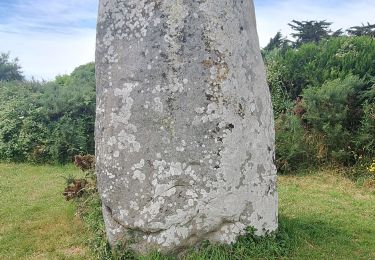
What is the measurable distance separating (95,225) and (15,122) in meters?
7.26

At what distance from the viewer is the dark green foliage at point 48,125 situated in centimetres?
1183

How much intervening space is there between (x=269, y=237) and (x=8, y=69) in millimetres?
30585

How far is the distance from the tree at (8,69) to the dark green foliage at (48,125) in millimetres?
19831

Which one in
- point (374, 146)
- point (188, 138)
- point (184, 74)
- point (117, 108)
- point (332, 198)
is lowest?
point (332, 198)

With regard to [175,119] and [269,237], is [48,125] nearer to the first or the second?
[175,119]

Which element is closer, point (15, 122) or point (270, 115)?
point (270, 115)

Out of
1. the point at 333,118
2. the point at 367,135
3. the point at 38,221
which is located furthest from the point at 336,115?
the point at 38,221

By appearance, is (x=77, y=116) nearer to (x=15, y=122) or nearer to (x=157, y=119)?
(x=15, y=122)

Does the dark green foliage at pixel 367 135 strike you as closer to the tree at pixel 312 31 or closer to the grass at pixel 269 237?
the grass at pixel 269 237

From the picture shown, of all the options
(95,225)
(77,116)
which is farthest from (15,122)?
(95,225)

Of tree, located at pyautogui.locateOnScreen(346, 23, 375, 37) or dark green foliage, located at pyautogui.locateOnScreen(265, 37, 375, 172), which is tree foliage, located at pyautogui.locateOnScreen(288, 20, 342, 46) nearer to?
tree, located at pyautogui.locateOnScreen(346, 23, 375, 37)

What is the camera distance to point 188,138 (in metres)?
4.82

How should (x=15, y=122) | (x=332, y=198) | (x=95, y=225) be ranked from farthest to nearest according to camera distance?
(x=15, y=122), (x=332, y=198), (x=95, y=225)

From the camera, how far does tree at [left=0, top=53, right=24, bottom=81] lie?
106 ft
